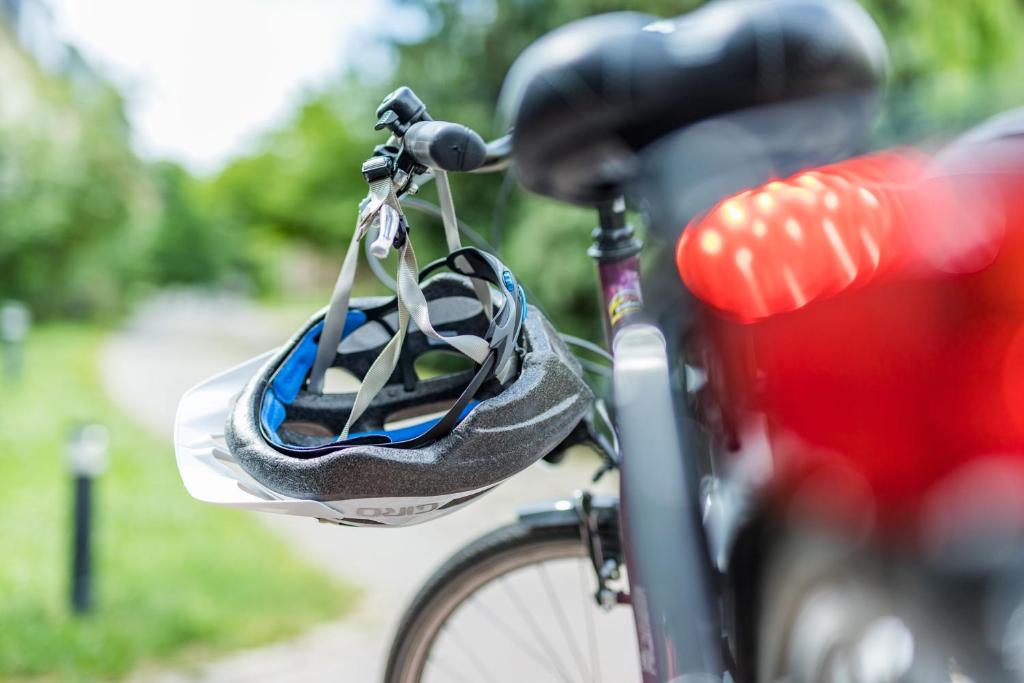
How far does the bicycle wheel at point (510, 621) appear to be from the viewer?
1538mm

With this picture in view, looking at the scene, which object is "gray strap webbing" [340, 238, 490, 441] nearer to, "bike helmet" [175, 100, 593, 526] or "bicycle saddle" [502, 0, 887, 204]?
"bike helmet" [175, 100, 593, 526]

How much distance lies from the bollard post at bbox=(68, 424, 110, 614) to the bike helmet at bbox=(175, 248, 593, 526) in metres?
2.11

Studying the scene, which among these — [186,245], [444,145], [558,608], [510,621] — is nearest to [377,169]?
[444,145]

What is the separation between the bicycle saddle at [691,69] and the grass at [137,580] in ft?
8.59

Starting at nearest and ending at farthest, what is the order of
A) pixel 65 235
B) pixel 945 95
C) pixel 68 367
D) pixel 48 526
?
pixel 48 526
pixel 945 95
pixel 68 367
pixel 65 235

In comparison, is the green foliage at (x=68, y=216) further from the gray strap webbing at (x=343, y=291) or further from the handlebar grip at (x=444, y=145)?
the handlebar grip at (x=444, y=145)

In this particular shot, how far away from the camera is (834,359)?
82 cm

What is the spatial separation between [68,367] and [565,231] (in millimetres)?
7622

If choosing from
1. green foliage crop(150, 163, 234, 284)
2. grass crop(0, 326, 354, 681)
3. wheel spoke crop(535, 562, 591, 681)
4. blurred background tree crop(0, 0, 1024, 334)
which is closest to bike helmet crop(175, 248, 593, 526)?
blurred background tree crop(0, 0, 1024, 334)

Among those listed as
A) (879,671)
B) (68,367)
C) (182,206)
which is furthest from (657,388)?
(182,206)

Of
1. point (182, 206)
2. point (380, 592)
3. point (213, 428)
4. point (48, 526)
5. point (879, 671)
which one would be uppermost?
point (182, 206)

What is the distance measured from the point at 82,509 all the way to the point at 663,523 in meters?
2.88

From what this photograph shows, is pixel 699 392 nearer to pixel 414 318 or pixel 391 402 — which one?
pixel 414 318

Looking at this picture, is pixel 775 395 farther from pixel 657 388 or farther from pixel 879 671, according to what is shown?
pixel 879 671
